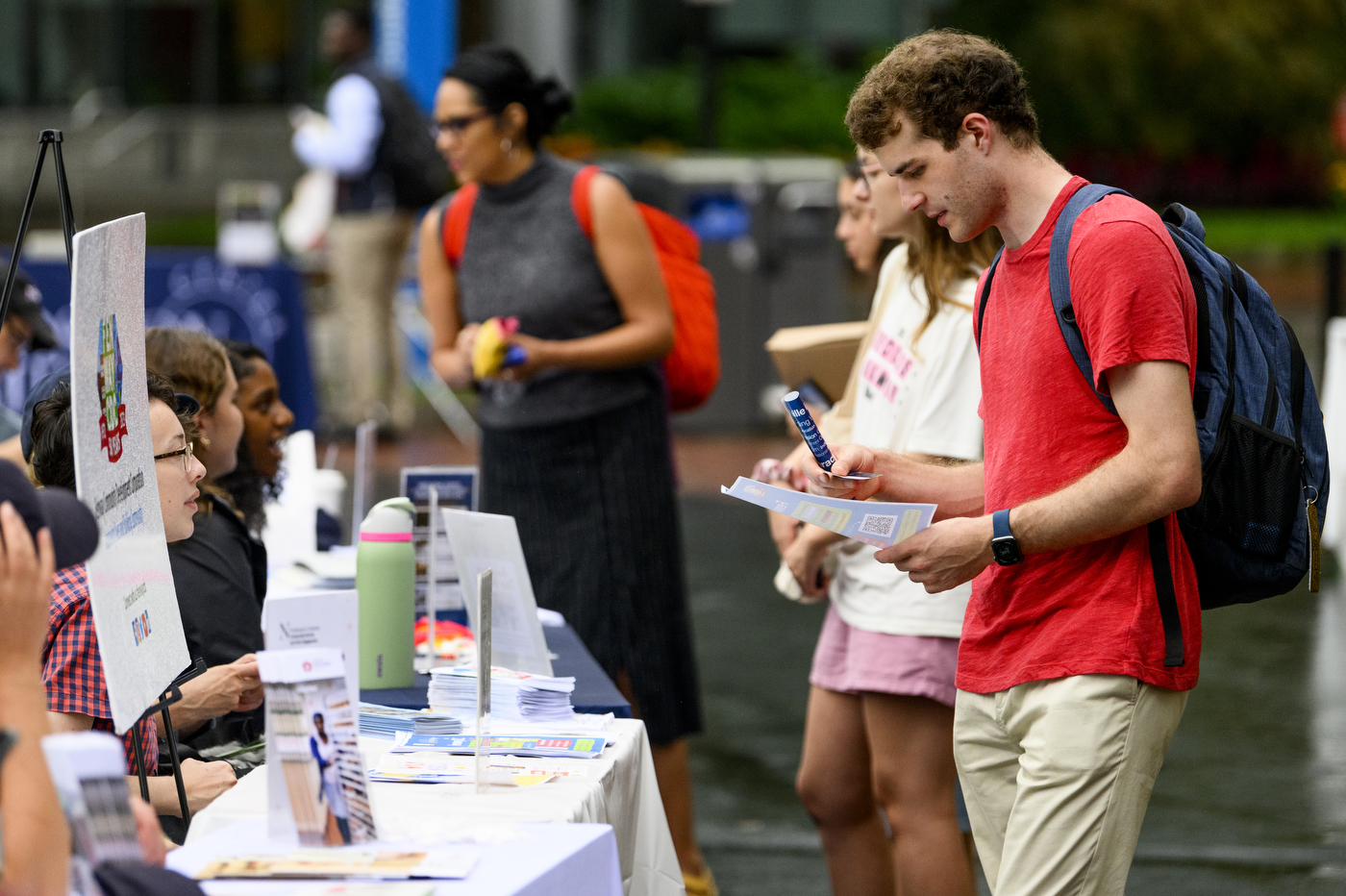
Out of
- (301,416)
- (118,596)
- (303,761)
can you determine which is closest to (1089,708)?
(303,761)

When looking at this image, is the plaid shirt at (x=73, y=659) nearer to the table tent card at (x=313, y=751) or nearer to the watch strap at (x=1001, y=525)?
the table tent card at (x=313, y=751)

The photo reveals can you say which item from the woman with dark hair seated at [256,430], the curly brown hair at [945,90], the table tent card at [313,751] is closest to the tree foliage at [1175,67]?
the woman with dark hair seated at [256,430]

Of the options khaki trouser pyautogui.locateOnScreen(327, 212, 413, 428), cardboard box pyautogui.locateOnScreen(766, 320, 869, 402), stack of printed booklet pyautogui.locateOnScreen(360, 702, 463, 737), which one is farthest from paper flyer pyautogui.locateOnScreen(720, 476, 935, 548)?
khaki trouser pyautogui.locateOnScreen(327, 212, 413, 428)

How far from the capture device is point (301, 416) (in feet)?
30.0

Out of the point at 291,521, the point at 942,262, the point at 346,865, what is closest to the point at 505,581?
the point at 346,865

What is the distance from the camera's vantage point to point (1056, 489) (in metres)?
2.57

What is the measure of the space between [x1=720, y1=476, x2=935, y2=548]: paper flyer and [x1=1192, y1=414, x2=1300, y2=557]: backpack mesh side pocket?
1.43ft

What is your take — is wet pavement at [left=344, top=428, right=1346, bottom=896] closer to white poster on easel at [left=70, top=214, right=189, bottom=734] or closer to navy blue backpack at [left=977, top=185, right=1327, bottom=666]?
navy blue backpack at [left=977, top=185, right=1327, bottom=666]

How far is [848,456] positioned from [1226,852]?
103 inches

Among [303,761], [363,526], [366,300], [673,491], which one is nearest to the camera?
[303,761]

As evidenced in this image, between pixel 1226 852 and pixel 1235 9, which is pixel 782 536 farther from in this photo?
pixel 1235 9

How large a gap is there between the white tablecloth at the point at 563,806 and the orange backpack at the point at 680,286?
Result: 6.09ft

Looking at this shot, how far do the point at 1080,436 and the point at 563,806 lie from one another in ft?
3.22

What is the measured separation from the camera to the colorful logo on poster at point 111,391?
2365 millimetres
